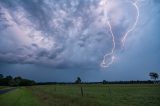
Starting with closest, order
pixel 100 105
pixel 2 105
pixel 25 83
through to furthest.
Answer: pixel 100 105, pixel 2 105, pixel 25 83

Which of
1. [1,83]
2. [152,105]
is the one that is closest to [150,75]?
[1,83]

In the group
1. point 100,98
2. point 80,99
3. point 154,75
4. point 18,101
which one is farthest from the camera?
point 154,75

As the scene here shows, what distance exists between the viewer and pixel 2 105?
2012 cm

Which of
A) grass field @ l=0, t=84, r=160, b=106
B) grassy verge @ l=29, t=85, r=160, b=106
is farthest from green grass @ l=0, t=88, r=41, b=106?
grassy verge @ l=29, t=85, r=160, b=106

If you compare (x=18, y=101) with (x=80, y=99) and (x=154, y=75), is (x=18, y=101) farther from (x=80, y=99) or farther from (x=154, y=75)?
(x=154, y=75)

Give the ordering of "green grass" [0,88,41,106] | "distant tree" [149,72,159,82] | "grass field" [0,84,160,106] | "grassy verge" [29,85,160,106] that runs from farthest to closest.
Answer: "distant tree" [149,72,159,82] < "green grass" [0,88,41,106] < "grass field" [0,84,160,106] < "grassy verge" [29,85,160,106]

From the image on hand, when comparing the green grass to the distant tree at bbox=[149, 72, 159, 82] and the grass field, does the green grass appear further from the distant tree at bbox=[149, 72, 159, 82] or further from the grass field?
the distant tree at bbox=[149, 72, 159, 82]

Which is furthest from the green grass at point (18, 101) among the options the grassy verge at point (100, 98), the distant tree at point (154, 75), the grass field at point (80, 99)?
the distant tree at point (154, 75)

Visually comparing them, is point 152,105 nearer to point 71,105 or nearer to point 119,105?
point 119,105

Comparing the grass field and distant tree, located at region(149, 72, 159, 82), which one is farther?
distant tree, located at region(149, 72, 159, 82)

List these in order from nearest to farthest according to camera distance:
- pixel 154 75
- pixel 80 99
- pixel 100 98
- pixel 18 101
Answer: pixel 80 99 < pixel 18 101 < pixel 100 98 < pixel 154 75

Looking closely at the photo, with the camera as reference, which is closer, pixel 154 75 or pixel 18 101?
pixel 18 101

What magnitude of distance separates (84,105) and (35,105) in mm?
5721

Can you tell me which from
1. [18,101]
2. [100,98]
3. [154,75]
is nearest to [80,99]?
[100,98]
